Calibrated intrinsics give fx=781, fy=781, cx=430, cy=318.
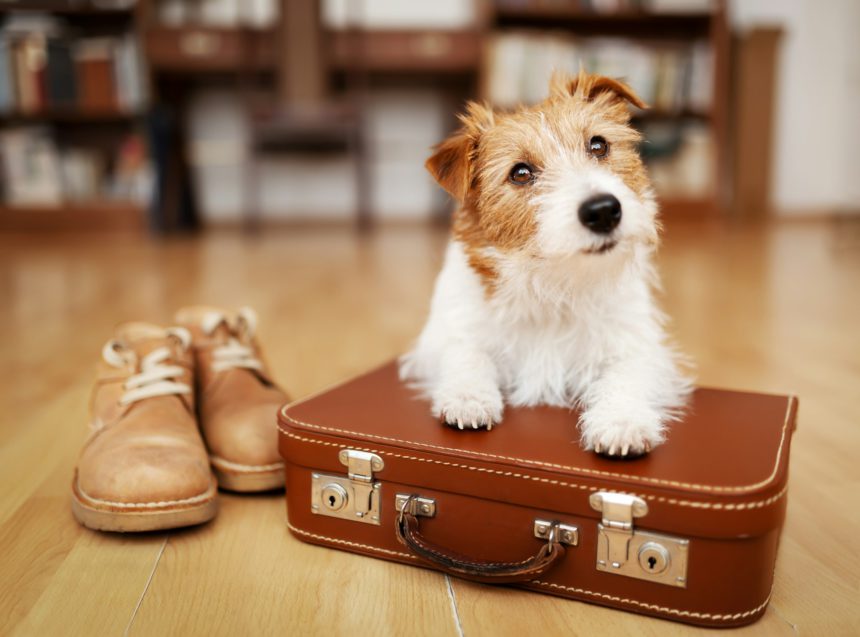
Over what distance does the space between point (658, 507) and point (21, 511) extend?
921mm

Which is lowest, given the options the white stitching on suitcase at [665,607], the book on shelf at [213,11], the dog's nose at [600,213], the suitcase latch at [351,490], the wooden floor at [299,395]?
the wooden floor at [299,395]

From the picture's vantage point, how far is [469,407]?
1042 millimetres

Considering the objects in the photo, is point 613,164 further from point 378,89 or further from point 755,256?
point 378,89

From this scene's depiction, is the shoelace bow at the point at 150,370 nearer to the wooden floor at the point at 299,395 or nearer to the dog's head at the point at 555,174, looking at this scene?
the wooden floor at the point at 299,395

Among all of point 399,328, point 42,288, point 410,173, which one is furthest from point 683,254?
point 42,288

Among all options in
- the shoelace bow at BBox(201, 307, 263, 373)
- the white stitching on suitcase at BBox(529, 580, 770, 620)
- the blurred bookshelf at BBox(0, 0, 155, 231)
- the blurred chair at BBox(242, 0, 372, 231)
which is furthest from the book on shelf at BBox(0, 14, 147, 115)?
the white stitching on suitcase at BBox(529, 580, 770, 620)

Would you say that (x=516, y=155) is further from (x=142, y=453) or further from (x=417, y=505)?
(x=142, y=453)

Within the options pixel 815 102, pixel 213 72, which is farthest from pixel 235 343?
pixel 815 102

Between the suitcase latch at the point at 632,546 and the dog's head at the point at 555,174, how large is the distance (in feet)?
1.08

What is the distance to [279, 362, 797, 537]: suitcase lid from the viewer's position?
0.85m

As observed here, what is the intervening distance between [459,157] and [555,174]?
15cm

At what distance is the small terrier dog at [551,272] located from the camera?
104 centimetres

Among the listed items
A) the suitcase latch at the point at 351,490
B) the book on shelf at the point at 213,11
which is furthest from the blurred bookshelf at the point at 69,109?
the suitcase latch at the point at 351,490

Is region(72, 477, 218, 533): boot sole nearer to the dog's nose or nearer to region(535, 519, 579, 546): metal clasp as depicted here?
region(535, 519, 579, 546): metal clasp
